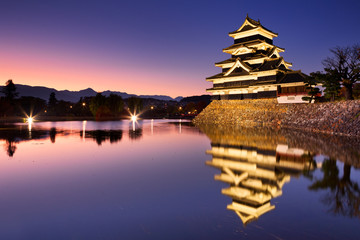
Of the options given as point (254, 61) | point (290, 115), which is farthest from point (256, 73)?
point (290, 115)

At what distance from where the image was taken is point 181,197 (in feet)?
20.4

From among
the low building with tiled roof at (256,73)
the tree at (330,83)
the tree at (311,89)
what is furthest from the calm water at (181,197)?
the low building with tiled roof at (256,73)

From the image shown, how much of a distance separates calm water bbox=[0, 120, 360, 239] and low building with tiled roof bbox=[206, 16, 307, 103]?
26243 mm

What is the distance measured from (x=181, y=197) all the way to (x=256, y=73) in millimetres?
36350

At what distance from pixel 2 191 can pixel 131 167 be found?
14.2ft

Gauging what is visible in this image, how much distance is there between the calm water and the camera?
174 inches

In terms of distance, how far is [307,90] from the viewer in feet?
107

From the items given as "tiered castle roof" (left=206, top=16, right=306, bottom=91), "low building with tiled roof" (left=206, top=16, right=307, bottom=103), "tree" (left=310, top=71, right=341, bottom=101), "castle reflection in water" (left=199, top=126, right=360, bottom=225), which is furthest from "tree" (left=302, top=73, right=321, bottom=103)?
"castle reflection in water" (left=199, top=126, right=360, bottom=225)

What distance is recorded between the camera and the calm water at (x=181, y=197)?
4418 mm

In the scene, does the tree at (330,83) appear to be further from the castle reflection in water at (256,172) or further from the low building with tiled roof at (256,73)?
the castle reflection in water at (256,172)

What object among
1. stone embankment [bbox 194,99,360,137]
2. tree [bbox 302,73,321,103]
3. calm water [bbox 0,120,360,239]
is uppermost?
tree [bbox 302,73,321,103]

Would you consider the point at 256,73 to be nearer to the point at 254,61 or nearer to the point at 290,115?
the point at 254,61

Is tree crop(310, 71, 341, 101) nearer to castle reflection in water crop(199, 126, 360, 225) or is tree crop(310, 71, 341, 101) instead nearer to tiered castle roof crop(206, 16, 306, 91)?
tiered castle roof crop(206, 16, 306, 91)

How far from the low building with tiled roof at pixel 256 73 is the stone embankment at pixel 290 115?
1.80 metres
